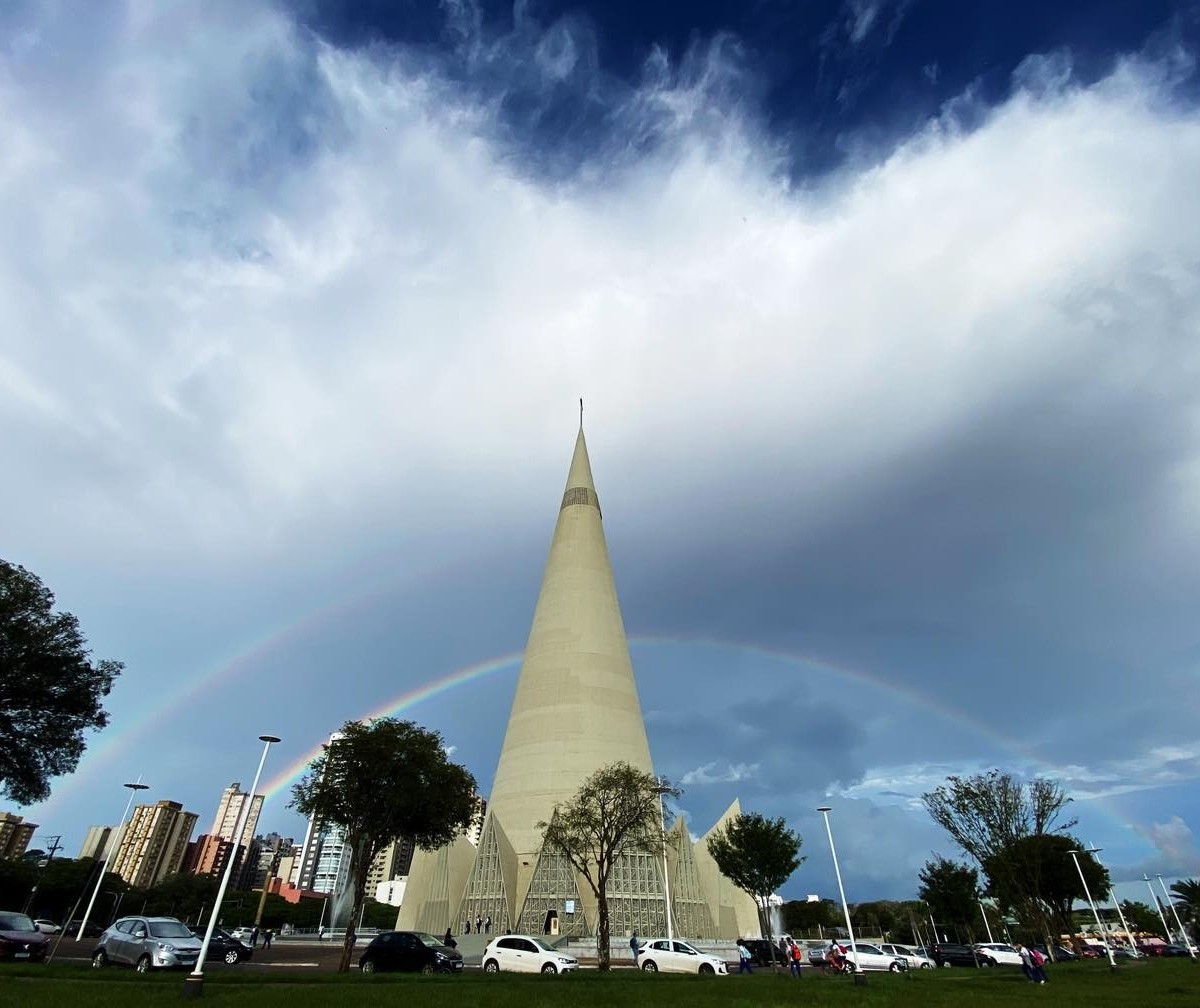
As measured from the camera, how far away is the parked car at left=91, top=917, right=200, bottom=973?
58.5 feet

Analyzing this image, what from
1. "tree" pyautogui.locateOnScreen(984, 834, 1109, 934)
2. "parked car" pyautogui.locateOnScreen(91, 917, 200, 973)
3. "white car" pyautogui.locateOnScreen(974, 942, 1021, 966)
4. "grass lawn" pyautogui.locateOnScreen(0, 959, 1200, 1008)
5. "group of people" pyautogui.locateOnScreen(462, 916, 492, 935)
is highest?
"tree" pyautogui.locateOnScreen(984, 834, 1109, 934)

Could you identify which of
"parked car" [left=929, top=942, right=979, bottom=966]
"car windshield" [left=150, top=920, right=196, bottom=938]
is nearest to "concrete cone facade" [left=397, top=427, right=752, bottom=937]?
"parked car" [left=929, top=942, right=979, bottom=966]

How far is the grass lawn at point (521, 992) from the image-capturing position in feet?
39.5

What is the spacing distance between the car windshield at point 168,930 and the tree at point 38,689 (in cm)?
1171

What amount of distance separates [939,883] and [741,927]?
22668 millimetres

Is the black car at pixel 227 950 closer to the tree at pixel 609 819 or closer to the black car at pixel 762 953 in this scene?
the tree at pixel 609 819

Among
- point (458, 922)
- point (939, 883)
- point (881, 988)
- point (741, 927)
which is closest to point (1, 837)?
point (458, 922)

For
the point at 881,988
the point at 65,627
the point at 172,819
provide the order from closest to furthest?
the point at 881,988
the point at 65,627
the point at 172,819

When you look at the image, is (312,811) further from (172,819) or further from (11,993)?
(172,819)

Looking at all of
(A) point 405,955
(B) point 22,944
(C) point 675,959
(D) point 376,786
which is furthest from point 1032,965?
(B) point 22,944

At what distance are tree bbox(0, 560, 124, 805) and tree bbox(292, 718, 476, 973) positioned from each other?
8.71 m

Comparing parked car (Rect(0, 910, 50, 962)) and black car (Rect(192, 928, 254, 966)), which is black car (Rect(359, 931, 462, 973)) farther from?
parked car (Rect(0, 910, 50, 962))

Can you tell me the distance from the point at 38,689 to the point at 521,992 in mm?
22661

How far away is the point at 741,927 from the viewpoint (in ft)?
145
